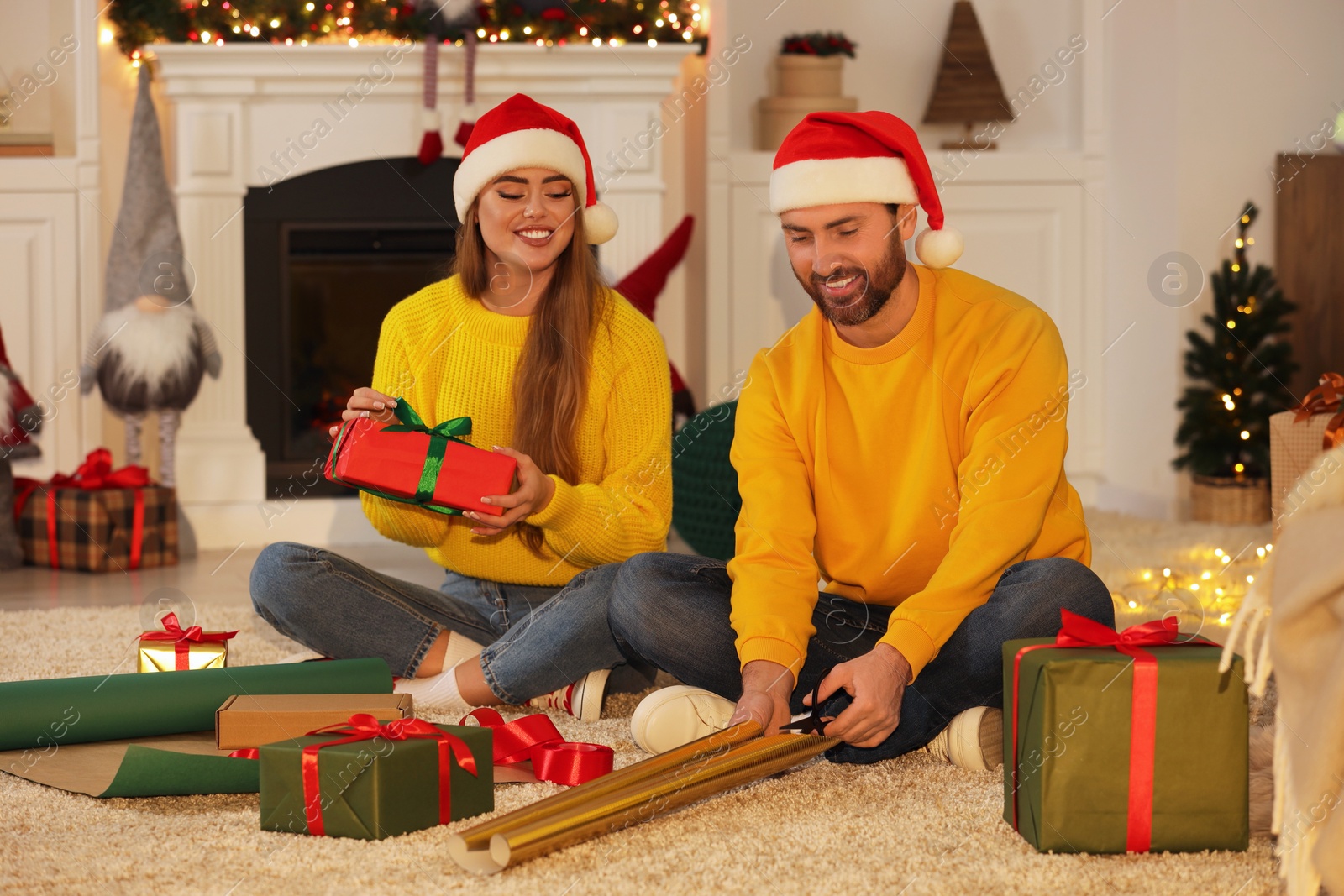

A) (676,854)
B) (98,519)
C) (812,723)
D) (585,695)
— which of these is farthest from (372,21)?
(676,854)

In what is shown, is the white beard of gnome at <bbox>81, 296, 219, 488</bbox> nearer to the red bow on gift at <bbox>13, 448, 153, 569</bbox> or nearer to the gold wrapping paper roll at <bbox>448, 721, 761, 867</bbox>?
the red bow on gift at <bbox>13, 448, 153, 569</bbox>

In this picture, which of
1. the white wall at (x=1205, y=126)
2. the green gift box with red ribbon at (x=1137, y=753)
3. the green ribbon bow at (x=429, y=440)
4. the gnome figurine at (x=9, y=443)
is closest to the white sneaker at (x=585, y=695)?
the green ribbon bow at (x=429, y=440)

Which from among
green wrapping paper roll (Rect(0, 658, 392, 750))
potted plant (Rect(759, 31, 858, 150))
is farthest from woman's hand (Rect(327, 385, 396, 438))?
potted plant (Rect(759, 31, 858, 150))

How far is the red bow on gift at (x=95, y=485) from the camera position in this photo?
337cm

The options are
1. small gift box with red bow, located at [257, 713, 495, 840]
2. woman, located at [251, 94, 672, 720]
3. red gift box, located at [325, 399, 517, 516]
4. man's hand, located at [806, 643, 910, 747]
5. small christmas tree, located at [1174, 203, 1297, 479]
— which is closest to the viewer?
small gift box with red bow, located at [257, 713, 495, 840]

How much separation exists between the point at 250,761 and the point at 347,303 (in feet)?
8.81

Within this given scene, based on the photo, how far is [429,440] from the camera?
1790 mm

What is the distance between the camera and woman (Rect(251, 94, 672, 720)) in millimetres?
1923

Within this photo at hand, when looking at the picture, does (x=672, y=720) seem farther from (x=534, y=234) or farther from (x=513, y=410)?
(x=534, y=234)

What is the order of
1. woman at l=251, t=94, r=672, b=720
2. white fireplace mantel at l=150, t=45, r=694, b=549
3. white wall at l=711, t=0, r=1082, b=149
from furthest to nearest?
white wall at l=711, t=0, r=1082, b=149, white fireplace mantel at l=150, t=45, r=694, b=549, woman at l=251, t=94, r=672, b=720

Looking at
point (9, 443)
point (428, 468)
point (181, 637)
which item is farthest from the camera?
point (9, 443)

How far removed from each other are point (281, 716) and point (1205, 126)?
3.29m

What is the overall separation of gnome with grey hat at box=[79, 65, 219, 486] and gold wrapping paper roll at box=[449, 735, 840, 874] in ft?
8.69

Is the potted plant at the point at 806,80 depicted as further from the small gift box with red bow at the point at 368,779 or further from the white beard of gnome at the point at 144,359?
the small gift box with red bow at the point at 368,779
